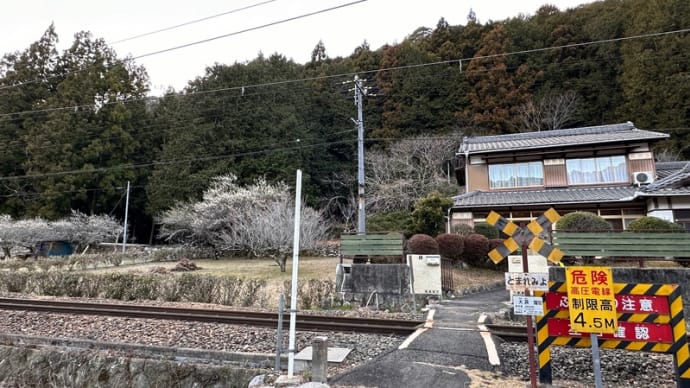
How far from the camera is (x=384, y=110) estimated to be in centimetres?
3569

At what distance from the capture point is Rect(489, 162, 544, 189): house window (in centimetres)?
1812

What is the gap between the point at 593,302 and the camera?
4.01 metres

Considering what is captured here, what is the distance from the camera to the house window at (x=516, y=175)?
18.1m

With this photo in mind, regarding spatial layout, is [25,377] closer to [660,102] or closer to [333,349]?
[333,349]

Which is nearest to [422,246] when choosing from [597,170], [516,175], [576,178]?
[516,175]

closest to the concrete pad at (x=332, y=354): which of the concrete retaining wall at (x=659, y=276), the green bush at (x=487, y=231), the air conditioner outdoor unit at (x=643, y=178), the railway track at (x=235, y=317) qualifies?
the railway track at (x=235, y=317)

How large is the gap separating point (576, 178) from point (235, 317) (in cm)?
1742

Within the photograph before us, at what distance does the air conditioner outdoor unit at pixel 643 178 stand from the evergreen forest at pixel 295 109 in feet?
42.2

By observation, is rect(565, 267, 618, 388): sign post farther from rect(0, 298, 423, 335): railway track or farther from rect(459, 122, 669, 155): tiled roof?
rect(459, 122, 669, 155): tiled roof

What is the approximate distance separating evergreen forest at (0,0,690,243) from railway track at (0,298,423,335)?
68.2 feet

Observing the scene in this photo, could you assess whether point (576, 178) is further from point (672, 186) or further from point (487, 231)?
point (487, 231)

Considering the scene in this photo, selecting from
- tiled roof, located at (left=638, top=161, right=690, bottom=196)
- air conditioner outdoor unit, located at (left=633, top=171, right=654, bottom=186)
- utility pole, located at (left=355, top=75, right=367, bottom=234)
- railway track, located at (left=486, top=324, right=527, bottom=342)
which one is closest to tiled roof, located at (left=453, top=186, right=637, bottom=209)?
air conditioner outdoor unit, located at (left=633, top=171, right=654, bottom=186)

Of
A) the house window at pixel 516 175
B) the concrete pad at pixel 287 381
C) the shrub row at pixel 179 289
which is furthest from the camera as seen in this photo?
the house window at pixel 516 175

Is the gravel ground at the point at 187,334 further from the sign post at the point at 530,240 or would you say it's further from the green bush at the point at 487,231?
the green bush at the point at 487,231
